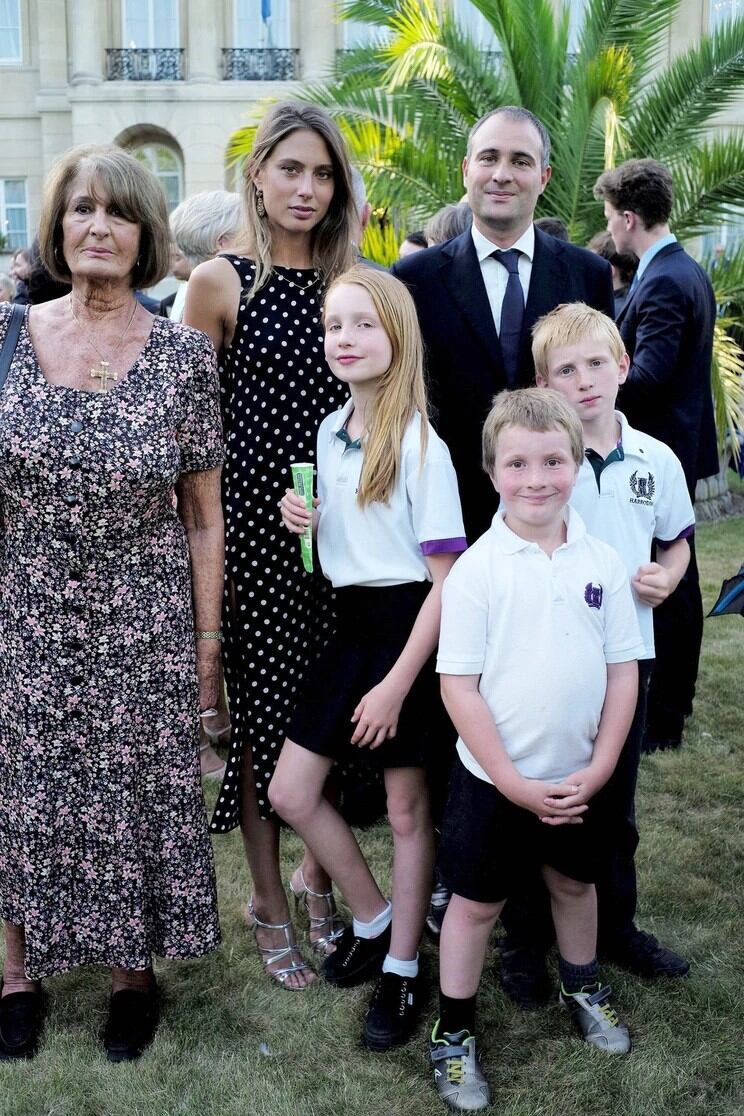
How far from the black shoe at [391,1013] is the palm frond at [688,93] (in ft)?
29.5

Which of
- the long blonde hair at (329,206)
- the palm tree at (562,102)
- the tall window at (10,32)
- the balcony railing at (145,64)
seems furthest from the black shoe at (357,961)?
the tall window at (10,32)

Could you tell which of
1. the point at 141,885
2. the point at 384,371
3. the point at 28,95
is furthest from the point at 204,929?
the point at 28,95

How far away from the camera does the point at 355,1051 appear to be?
281 centimetres

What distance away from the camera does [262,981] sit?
315 centimetres

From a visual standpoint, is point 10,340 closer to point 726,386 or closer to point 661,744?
point 661,744

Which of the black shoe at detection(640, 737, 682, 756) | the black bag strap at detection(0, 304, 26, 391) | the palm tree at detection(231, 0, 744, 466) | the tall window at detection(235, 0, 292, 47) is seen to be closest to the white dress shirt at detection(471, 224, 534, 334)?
the black bag strap at detection(0, 304, 26, 391)

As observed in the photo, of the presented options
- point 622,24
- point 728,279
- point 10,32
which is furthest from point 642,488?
point 10,32

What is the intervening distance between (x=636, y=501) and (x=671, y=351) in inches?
89.1

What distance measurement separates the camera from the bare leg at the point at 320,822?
2.91 metres

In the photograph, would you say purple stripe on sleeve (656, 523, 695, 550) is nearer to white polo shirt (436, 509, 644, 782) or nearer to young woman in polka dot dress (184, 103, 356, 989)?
white polo shirt (436, 509, 644, 782)

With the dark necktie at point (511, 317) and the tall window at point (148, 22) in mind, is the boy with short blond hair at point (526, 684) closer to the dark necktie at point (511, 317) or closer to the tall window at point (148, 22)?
the dark necktie at point (511, 317)

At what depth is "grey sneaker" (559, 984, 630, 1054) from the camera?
278cm

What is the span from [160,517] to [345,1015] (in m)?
1.48

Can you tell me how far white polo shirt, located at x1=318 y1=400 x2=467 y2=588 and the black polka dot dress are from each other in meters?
0.15
